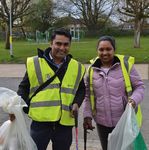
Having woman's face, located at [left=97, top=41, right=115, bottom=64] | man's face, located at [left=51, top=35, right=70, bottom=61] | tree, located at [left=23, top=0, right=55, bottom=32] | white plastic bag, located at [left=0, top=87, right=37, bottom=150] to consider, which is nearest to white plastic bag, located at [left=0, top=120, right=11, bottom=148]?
white plastic bag, located at [left=0, top=87, right=37, bottom=150]

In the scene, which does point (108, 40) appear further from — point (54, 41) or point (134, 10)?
point (134, 10)

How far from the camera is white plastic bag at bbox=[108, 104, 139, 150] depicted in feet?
10.6

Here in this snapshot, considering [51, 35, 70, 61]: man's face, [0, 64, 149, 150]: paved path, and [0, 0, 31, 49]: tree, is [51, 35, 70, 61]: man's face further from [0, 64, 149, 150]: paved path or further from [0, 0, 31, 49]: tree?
[0, 0, 31, 49]: tree

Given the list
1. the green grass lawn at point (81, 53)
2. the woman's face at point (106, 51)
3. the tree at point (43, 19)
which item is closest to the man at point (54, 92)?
the woman's face at point (106, 51)

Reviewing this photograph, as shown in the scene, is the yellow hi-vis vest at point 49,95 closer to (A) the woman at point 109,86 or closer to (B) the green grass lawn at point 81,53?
(A) the woman at point 109,86

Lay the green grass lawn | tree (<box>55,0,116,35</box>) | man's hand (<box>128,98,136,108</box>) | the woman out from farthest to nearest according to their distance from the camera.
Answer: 1. tree (<box>55,0,116,35</box>)
2. the green grass lawn
3. the woman
4. man's hand (<box>128,98,136,108</box>)

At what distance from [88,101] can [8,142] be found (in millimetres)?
827

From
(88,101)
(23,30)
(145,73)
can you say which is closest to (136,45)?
(145,73)

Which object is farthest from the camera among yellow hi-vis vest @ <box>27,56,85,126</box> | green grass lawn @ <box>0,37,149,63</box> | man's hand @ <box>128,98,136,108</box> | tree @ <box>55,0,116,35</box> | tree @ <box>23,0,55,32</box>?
tree @ <box>55,0,116,35</box>

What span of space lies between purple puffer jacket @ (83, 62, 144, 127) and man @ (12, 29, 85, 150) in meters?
0.21

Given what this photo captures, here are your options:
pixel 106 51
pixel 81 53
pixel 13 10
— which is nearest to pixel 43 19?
pixel 13 10

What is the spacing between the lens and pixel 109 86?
3.50m

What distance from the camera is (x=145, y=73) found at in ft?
44.8

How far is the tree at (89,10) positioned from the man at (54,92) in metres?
55.7
